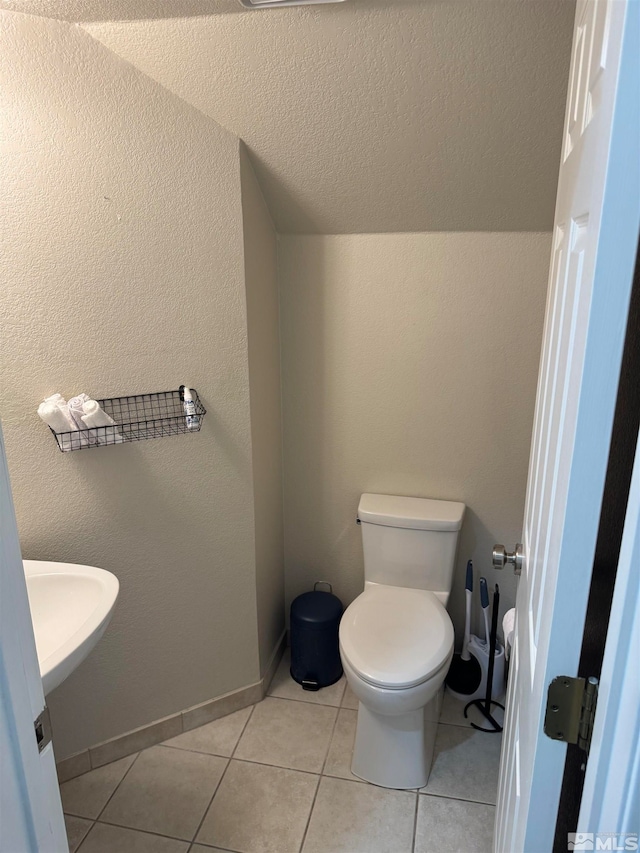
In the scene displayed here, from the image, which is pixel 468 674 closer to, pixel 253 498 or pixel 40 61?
pixel 253 498

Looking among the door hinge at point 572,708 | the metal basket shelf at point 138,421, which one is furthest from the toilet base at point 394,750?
the door hinge at point 572,708

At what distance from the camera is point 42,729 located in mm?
822

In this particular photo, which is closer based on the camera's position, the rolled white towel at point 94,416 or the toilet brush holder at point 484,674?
the rolled white towel at point 94,416

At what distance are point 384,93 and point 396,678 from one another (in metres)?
1.61

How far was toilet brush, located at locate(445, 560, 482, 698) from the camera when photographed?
2217 mm

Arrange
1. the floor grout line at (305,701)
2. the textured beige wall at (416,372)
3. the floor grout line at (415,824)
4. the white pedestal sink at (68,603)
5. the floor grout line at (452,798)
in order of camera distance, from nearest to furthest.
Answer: the white pedestal sink at (68,603), the floor grout line at (415,824), the floor grout line at (452,798), the textured beige wall at (416,372), the floor grout line at (305,701)

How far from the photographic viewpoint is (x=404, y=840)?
1.70 meters

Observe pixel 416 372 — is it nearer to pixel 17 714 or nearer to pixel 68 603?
pixel 68 603

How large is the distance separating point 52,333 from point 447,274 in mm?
1285

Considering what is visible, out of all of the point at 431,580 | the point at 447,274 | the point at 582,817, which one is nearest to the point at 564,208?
the point at 582,817

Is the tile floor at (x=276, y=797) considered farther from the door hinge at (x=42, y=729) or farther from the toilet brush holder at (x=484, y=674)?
the door hinge at (x=42, y=729)

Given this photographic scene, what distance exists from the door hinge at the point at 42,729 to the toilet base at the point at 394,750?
1.24m

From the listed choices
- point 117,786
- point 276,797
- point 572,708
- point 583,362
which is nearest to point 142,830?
point 117,786

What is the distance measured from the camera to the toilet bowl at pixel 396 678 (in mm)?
1710
